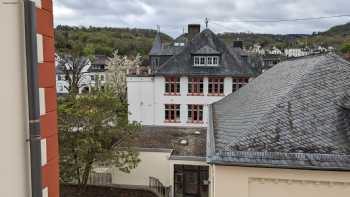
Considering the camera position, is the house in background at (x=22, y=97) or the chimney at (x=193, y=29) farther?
the chimney at (x=193, y=29)

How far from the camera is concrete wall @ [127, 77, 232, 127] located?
2769 centimetres

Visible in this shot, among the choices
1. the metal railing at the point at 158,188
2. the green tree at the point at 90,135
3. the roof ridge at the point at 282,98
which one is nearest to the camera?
the roof ridge at the point at 282,98

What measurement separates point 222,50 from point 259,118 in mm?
20514

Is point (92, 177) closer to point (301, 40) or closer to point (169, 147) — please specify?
point (169, 147)

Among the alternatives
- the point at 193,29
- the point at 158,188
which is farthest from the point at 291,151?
the point at 193,29

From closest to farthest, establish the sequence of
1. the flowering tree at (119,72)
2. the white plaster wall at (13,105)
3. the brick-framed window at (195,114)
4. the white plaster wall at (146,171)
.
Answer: the white plaster wall at (13,105), the white plaster wall at (146,171), the brick-framed window at (195,114), the flowering tree at (119,72)

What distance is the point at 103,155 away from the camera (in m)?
13.9

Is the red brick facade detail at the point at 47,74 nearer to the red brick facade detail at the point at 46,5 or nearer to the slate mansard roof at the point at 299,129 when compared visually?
the red brick facade detail at the point at 46,5

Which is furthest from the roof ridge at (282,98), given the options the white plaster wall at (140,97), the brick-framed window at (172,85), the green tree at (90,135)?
the white plaster wall at (140,97)

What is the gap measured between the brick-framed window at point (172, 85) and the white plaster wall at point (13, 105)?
84.7 feet

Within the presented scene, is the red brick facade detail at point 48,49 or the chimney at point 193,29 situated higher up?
the chimney at point 193,29

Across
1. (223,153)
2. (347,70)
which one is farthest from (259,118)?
(347,70)

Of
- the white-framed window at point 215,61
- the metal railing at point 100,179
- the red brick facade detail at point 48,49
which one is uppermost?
the white-framed window at point 215,61

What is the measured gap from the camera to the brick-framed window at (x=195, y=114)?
27.9 meters
